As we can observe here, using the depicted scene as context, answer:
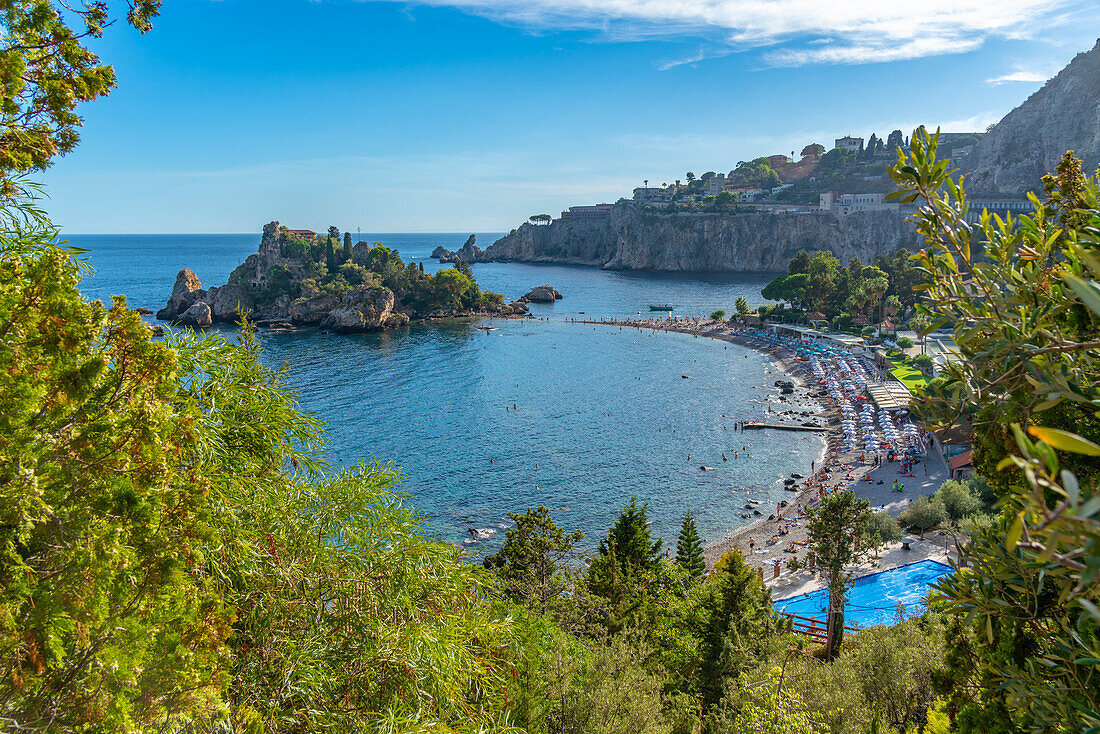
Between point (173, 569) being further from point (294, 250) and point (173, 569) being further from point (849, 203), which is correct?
point (849, 203)

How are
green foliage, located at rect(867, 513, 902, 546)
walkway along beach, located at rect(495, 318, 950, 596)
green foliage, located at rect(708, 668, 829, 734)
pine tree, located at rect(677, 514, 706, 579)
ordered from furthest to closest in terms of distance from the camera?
1. walkway along beach, located at rect(495, 318, 950, 596)
2. green foliage, located at rect(867, 513, 902, 546)
3. pine tree, located at rect(677, 514, 706, 579)
4. green foliage, located at rect(708, 668, 829, 734)

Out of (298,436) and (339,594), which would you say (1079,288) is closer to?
(339,594)

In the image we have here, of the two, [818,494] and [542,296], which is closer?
[818,494]

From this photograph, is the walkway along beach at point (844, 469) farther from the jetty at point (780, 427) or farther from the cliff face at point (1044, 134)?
the cliff face at point (1044, 134)

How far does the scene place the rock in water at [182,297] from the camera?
7844cm

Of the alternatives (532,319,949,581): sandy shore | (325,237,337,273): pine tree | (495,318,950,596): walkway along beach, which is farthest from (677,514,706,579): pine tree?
(325,237,337,273): pine tree

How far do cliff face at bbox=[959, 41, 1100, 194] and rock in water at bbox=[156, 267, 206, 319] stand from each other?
392 ft

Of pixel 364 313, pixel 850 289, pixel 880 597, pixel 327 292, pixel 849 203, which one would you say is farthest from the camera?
pixel 849 203

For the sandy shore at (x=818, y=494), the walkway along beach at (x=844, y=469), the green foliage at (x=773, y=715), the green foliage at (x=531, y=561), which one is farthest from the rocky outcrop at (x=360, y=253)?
the green foliage at (x=773, y=715)

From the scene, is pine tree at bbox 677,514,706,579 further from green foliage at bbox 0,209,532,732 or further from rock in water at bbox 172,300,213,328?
rock in water at bbox 172,300,213,328

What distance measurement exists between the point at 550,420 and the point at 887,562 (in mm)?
24431

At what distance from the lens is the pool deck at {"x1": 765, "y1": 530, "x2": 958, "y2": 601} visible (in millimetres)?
21750

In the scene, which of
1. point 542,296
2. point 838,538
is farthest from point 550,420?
point 542,296

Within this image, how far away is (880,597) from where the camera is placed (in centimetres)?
1958
